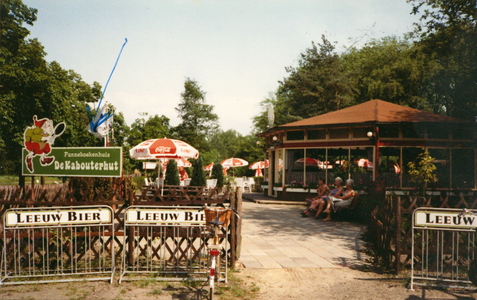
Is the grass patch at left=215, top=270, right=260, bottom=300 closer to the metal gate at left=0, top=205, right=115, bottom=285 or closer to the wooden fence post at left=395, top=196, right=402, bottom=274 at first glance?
the metal gate at left=0, top=205, right=115, bottom=285

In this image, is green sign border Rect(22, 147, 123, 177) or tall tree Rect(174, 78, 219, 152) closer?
green sign border Rect(22, 147, 123, 177)

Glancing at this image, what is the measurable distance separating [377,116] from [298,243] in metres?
11.2

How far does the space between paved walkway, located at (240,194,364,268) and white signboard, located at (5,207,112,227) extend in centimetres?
267

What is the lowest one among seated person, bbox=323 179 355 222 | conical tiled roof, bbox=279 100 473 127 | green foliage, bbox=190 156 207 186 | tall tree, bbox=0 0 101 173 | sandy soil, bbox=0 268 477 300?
sandy soil, bbox=0 268 477 300

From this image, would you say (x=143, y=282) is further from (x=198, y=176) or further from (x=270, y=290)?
(x=198, y=176)

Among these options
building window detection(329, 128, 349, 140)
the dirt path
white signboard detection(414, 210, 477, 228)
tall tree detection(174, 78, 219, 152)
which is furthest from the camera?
tall tree detection(174, 78, 219, 152)

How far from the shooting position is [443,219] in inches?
224

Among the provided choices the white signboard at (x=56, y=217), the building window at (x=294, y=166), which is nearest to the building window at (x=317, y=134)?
the building window at (x=294, y=166)

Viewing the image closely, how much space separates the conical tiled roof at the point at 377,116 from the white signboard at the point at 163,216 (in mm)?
12862

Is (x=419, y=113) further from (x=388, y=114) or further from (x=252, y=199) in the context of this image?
(x=252, y=199)

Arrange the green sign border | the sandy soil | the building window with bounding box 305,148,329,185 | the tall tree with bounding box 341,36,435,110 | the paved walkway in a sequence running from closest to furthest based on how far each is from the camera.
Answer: the sandy soil → the green sign border → the paved walkway → the building window with bounding box 305,148,329,185 → the tall tree with bounding box 341,36,435,110

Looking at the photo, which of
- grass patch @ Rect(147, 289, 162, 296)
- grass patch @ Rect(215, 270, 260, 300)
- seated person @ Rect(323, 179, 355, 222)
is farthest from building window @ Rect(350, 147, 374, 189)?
grass patch @ Rect(147, 289, 162, 296)

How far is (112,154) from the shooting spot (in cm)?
646

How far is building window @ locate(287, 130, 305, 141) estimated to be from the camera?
18.8 metres
